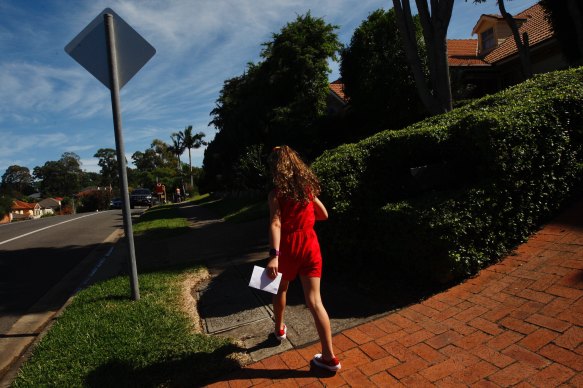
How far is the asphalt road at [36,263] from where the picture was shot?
5359 mm

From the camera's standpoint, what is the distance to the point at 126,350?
10.6 ft

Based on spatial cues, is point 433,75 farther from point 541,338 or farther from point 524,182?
point 541,338

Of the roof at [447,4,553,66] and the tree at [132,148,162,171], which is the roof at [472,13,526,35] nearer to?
the roof at [447,4,553,66]

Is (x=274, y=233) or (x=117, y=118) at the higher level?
(x=117, y=118)

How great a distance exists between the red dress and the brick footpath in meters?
0.70

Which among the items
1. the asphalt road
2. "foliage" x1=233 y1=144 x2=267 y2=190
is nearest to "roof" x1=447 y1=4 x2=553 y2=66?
"foliage" x1=233 y1=144 x2=267 y2=190

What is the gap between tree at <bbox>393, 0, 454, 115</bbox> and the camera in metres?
7.20

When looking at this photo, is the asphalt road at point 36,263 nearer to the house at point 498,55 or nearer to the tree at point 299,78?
the tree at point 299,78

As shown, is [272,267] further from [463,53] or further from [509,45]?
[463,53]

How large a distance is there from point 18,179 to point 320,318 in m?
129

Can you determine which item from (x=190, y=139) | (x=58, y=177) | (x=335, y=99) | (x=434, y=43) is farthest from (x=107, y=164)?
(x=434, y=43)

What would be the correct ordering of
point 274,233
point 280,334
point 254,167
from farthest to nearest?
point 254,167 < point 280,334 < point 274,233

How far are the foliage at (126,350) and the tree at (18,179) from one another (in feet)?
398

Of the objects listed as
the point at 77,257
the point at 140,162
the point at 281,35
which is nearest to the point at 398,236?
the point at 77,257
